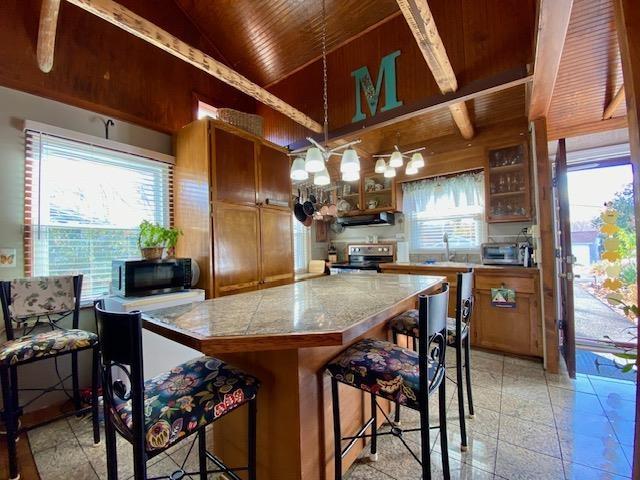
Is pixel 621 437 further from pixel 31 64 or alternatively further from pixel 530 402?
pixel 31 64

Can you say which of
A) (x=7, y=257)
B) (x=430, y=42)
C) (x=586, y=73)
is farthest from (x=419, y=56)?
(x=7, y=257)

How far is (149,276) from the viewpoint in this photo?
2254 millimetres

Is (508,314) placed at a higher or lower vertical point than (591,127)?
lower

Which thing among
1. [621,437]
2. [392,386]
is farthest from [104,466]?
[621,437]

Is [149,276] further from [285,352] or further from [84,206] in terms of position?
[285,352]

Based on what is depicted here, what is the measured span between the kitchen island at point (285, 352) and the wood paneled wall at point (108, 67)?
89.6 inches

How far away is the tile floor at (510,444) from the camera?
143 cm

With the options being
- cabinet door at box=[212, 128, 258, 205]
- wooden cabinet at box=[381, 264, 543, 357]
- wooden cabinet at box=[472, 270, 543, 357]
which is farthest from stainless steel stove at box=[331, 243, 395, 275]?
cabinet door at box=[212, 128, 258, 205]

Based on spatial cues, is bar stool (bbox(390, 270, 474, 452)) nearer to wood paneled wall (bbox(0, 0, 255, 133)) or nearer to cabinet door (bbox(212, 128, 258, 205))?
cabinet door (bbox(212, 128, 258, 205))

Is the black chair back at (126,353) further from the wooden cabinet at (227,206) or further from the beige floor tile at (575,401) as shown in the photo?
the beige floor tile at (575,401)

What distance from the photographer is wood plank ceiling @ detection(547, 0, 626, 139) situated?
1.55m

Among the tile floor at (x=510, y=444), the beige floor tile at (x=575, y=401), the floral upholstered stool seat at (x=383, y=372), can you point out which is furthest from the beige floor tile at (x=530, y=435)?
the floral upholstered stool seat at (x=383, y=372)

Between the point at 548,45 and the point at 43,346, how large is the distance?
3.36 metres

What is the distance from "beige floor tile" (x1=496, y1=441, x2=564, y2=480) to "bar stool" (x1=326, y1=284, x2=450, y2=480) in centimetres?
46
